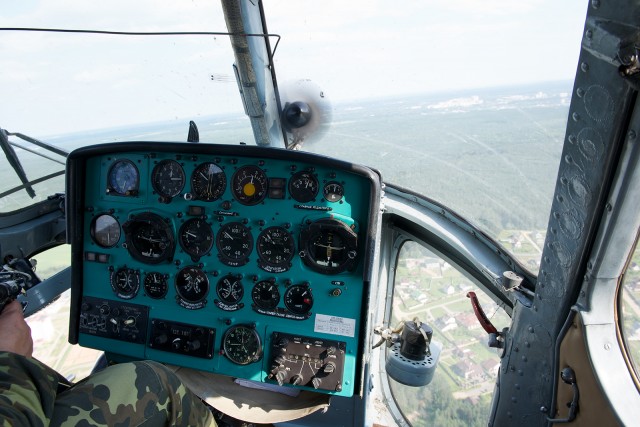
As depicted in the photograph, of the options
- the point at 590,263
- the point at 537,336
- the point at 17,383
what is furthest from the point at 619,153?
the point at 17,383

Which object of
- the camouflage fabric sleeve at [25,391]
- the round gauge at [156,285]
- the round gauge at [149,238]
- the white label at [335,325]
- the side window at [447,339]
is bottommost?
the side window at [447,339]

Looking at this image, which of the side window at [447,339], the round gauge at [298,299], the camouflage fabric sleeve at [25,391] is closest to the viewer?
the camouflage fabric sleeve at [25,391]

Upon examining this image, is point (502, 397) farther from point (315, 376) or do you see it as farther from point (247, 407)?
point (247, 407)

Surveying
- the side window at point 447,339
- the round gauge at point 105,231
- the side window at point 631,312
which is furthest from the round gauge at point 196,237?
the side window at point 631,312

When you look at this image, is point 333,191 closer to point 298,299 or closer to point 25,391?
point 298,299

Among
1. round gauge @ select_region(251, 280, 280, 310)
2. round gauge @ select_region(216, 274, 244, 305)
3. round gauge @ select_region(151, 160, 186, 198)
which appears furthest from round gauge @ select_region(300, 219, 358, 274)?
round gauge @ select_region(151, 160, 186, 198)

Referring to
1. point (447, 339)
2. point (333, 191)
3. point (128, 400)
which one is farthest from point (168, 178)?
point (447, 339)

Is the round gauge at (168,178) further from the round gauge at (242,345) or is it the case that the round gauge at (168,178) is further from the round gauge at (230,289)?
the round gauge at (242,345)
